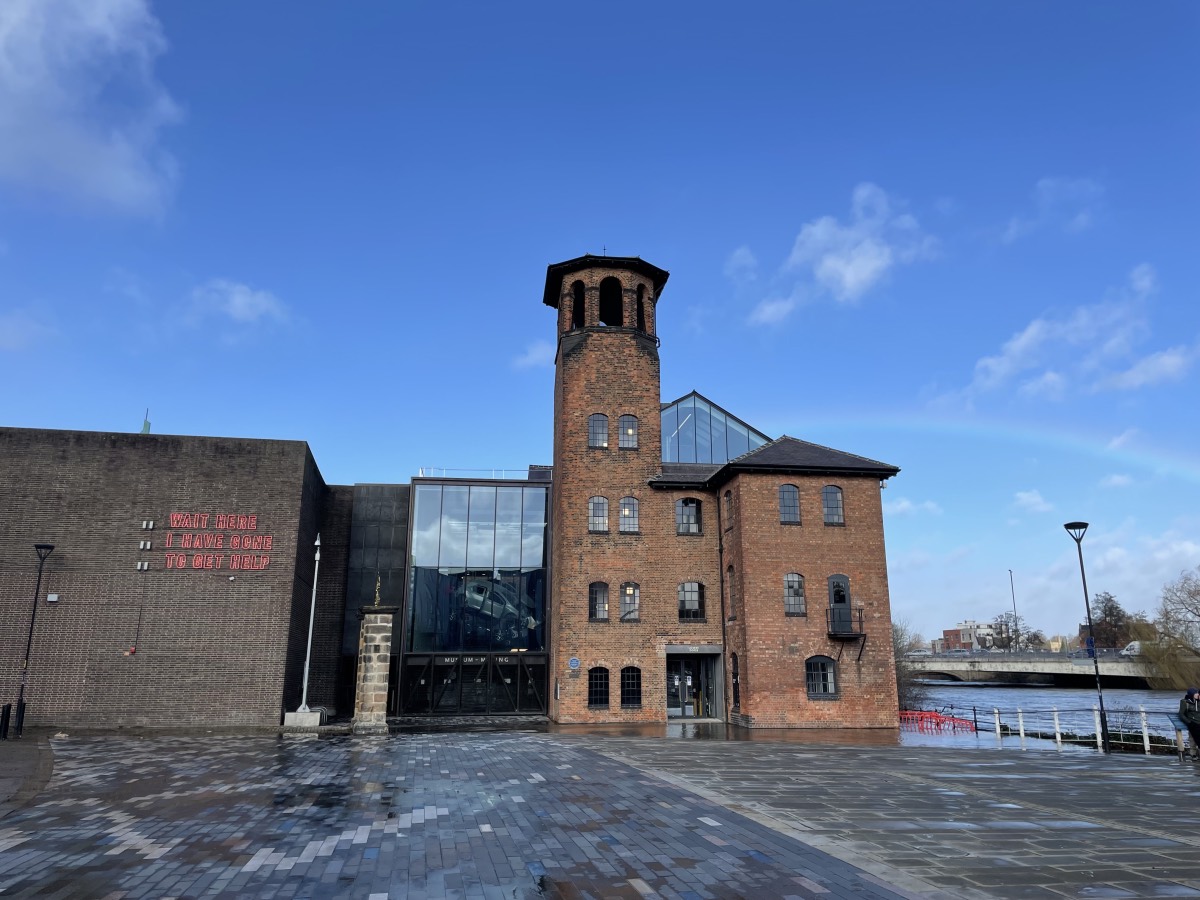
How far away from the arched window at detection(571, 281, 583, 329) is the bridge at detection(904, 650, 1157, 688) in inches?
1307

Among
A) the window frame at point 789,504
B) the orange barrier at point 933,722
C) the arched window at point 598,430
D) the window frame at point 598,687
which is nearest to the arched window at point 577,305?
the arched window at point 598,430

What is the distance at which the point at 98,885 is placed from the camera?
21.5 feet

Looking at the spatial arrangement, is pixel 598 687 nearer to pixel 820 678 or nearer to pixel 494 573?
pixel 494 573

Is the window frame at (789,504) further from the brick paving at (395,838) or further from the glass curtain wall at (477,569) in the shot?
the brick paving at (395,838)

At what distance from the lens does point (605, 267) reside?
94.8 feet

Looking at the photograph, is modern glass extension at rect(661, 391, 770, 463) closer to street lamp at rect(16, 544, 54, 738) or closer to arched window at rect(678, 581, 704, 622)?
arched window at rect(678, 581, 704, 622)

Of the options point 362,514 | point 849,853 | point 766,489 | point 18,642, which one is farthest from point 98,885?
point 362,514

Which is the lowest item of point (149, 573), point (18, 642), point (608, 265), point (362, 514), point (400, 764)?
point (400, 764)

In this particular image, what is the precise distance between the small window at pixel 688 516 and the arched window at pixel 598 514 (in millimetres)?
2647

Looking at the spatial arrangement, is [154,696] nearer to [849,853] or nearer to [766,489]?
[766,489]

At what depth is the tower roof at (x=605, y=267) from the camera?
94.2ft

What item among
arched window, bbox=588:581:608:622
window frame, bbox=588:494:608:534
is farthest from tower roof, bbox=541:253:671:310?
arched window, bbox=588:581:608:622

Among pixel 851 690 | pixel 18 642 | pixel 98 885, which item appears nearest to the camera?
pixel 98 885

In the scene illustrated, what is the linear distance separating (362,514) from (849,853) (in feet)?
85.7
